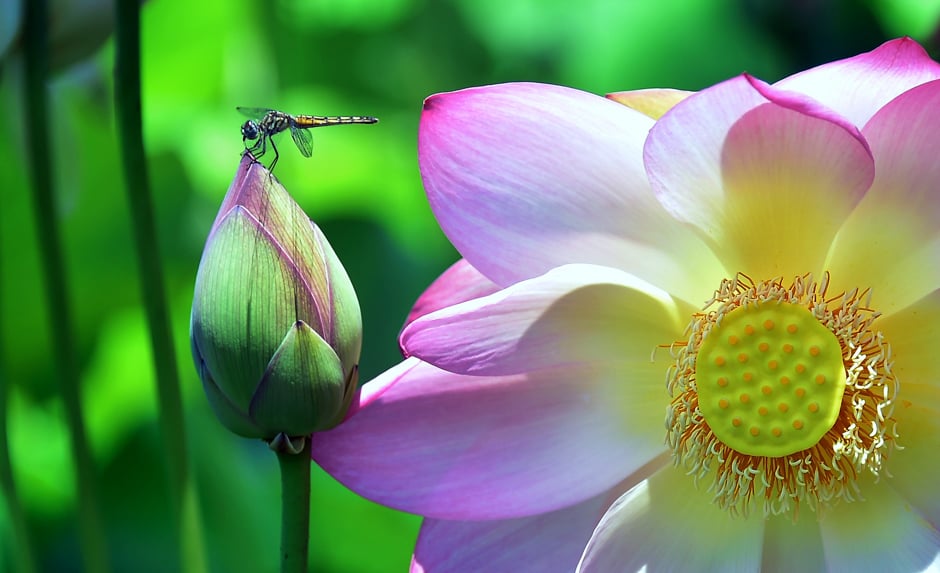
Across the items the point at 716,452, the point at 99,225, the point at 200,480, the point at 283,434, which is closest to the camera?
the point at 283,434

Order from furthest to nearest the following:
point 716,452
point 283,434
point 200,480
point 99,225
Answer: point 99,225
point 200,480
point 716,452
point 283,434

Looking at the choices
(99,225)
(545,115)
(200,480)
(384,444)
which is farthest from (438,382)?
(99,225)

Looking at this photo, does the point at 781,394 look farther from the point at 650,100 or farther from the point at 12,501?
the point at 12,501

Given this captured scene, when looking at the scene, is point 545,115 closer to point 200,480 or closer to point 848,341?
point 848,341

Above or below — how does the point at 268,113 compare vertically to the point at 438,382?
above

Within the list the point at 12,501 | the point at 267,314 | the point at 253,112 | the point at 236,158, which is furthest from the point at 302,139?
the point at 236,158

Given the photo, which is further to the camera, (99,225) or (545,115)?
(99,225)

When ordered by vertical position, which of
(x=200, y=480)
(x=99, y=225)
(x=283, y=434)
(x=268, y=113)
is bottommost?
(x=200, y=480)
